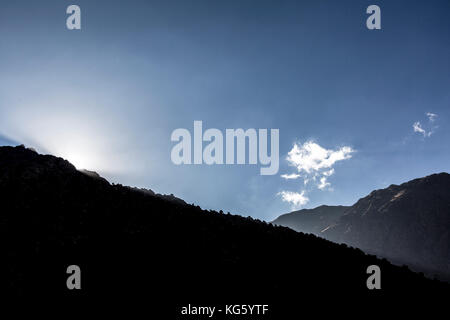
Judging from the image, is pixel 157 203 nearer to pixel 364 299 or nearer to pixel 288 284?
pixel 288 284

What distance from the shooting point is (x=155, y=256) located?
803 inches

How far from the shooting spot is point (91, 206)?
84.3 feet

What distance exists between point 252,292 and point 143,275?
7.56 metres

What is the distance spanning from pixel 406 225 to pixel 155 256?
135 m

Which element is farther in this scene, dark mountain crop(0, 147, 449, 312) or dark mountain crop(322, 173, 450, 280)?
dark mountain crop(322, 173, 450, 280)

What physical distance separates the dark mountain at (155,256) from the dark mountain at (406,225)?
9046cm

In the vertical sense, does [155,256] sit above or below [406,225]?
above

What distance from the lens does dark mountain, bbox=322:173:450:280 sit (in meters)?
104

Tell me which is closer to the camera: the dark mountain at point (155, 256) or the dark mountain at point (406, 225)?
the dark mountain at point (155, 256)

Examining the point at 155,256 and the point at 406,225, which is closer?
the point at 155,256

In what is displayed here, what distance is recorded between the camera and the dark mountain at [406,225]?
10356cm

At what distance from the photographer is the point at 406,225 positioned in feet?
396

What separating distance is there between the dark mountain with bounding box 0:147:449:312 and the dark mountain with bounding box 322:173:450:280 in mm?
90462
